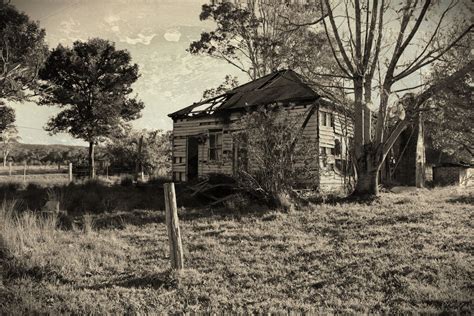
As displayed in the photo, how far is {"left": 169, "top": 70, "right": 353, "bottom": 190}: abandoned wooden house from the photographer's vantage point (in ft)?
54.7

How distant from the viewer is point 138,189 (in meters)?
18.9

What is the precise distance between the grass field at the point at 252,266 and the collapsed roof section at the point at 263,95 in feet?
25.9

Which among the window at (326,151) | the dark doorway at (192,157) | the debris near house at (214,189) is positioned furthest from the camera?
the dark doorway at (192,157)

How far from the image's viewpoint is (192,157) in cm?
2148

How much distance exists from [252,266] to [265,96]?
13.0 meters

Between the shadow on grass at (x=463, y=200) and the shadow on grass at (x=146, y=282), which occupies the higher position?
the shadow on grass at (x=463, y=200)

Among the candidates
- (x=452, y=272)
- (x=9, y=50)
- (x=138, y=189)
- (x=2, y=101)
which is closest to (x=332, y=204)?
(x=452, y=272)

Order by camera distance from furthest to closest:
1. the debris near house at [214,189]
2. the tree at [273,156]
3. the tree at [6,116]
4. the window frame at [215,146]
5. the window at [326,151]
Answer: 1. the tree at [6,116]
2. the window frame at [215,146]
3. the window at [326,151]
4. the debris near house at [214,189]
5. the tree at [273,156]

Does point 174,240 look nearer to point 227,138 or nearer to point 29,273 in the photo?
point 29,273

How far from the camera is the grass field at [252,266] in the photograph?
16.9ft

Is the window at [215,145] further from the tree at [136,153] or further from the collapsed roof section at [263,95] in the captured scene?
the tree at [136,153]

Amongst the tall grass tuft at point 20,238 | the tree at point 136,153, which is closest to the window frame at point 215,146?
the tall grass tuft at point 20,238

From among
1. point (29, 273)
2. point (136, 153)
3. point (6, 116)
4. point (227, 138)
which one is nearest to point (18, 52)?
point (6, 116)

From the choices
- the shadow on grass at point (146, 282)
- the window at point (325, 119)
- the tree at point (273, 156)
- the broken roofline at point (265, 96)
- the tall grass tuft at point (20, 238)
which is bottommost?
the shadow on grass at point (146, 282)
